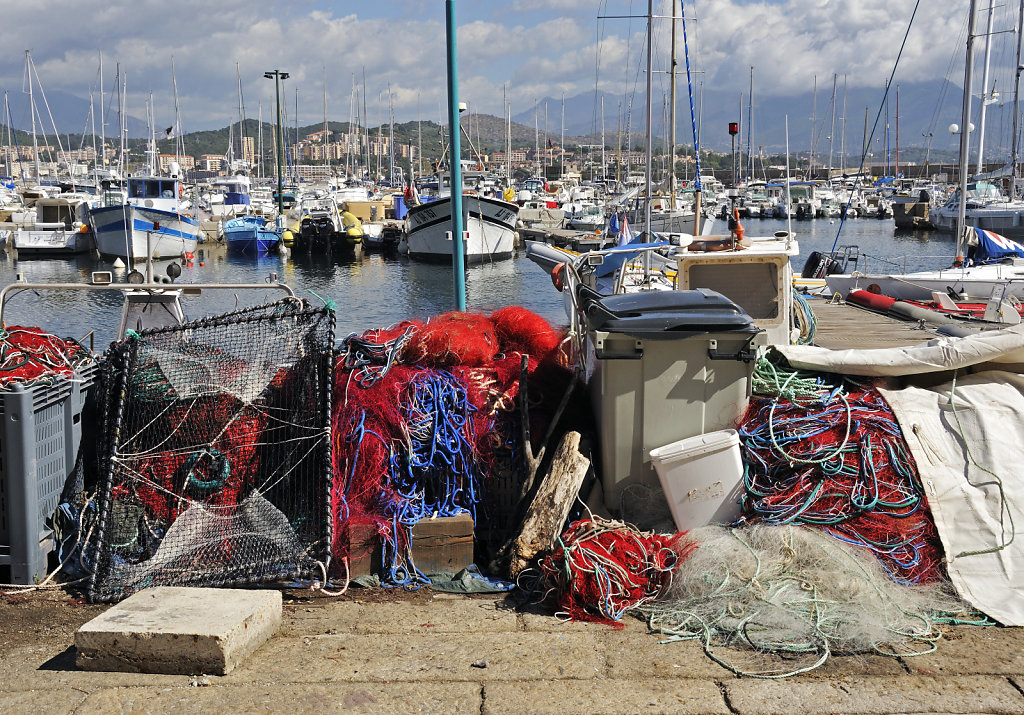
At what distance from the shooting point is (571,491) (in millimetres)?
5230

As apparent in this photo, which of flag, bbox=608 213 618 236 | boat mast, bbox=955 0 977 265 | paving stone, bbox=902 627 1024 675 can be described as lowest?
paving stone, bbox=902 627 1024 675

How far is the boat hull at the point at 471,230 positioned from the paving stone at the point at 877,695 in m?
35.1

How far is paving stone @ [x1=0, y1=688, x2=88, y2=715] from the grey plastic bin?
10.1 feet

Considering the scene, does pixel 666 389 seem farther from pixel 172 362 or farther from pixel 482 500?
pixel 172 362

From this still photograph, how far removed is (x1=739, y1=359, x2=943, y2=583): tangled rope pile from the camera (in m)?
4.96

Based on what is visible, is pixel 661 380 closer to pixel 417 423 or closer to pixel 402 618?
pixel 417 423

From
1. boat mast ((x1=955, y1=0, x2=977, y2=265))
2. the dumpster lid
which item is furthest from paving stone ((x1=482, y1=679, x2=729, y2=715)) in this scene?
boat mast ((x1=955, y1=0, x2=977, y2=265))

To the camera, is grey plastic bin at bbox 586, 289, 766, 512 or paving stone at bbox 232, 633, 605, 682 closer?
paving stone at bbox 232, 633, 605, 682

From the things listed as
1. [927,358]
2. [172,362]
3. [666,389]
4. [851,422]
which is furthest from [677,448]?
[172,362]

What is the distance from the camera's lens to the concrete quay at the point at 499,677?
3.79 meters

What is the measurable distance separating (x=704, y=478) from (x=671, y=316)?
0.98 metres

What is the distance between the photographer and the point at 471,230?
39.3 meters

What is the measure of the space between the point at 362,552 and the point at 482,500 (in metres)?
0.84

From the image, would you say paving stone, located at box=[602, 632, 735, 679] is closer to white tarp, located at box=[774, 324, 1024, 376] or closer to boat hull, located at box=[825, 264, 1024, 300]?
white tarp, located at box=[774, 324, 1024, 376]
